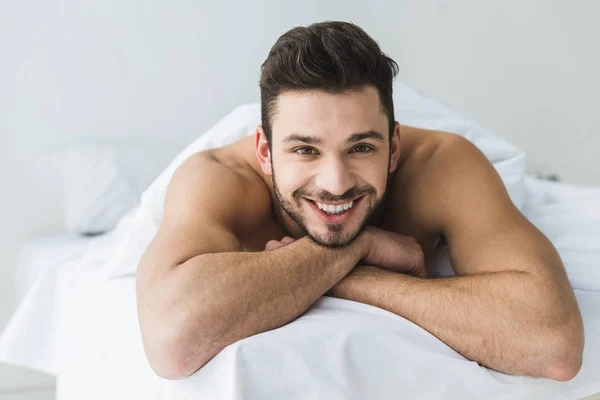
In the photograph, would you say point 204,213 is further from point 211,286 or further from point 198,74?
point 198,74

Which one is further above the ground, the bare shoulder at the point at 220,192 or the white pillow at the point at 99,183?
the bare shoulder at the point at 220,192

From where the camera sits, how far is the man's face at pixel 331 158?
1.41 meters

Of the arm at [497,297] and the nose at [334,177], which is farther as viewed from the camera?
the nose at [334,177]

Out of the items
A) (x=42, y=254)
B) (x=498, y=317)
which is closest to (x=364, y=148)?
(x=498, y=317)

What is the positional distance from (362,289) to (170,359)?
0.39m

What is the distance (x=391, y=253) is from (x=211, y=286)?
0.47 metres

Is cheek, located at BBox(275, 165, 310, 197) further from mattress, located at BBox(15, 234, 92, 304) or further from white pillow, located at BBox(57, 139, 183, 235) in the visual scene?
white pillow, located at BBox(57, 139, 183, 235)

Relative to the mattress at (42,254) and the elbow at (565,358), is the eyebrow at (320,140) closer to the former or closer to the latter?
the elbow at (565,358)

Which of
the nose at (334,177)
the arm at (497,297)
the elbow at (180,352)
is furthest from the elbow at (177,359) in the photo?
the nose at (334,177)

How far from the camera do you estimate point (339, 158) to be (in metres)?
1.41

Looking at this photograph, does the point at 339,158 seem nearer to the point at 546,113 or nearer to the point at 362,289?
the point at 362,289

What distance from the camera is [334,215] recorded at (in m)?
1.45

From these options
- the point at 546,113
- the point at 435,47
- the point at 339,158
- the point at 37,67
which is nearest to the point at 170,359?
the point at 339,158

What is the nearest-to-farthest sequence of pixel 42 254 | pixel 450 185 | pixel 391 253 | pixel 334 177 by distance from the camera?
pixel 334 177 → pixel 391 253 → pixel 450 185 → pixel 42 254
